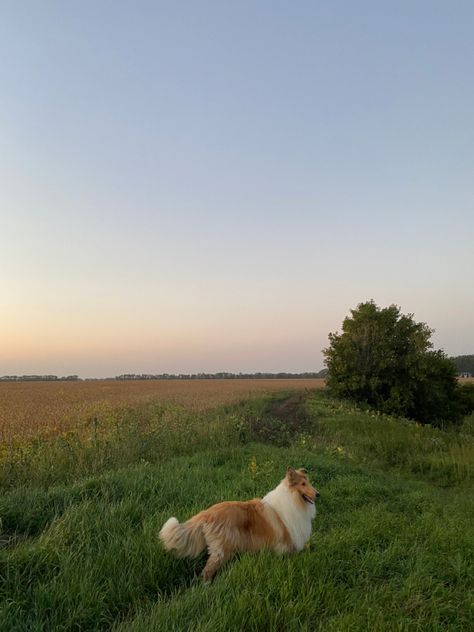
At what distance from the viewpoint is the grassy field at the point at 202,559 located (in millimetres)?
3297

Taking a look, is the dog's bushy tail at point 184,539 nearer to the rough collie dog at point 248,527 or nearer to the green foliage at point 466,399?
the rough collie dog at point 248,527

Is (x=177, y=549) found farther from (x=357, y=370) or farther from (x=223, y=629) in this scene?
(x=357, y=370)

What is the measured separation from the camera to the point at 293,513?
171 inches

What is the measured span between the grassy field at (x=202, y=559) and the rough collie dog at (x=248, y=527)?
192mm

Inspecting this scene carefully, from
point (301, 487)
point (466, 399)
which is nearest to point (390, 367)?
A: point (466, 399)

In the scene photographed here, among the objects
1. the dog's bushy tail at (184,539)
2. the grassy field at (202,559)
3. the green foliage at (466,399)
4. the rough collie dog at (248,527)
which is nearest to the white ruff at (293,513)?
the rough collie dog at (248,527)

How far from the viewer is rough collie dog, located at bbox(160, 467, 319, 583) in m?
4.01

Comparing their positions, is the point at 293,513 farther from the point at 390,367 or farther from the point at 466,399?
the point at 466,399

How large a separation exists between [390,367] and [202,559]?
88.0ft

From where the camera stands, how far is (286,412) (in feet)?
69.1

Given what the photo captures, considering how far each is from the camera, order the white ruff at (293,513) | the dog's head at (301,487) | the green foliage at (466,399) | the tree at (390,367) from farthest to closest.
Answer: the green foliage at (466,399) < the tree at (390,367) < the dog's head at (301,487) < the white ruff at (293,513)

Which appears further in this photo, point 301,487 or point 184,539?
point 301,487

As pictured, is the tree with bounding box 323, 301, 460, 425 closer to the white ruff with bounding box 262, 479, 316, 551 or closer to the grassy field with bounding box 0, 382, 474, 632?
the grassy field with bounding box 0, 382, 474, 632

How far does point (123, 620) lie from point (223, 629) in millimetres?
910
